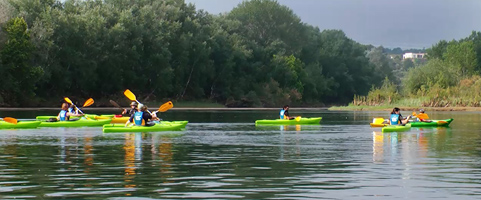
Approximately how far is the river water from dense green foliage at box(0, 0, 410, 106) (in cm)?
5074

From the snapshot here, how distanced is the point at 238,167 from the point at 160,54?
75136mm

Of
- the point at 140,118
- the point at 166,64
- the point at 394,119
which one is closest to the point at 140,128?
the point at 140,118

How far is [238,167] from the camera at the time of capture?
2059 cm

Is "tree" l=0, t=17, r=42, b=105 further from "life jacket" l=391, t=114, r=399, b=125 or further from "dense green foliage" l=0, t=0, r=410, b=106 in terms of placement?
"life jacket" l=391, t=114, r=399, b=125

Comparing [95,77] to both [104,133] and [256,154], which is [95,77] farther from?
[256,154]

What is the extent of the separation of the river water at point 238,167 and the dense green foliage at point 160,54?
50736mm

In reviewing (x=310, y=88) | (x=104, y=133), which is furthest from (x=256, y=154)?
(x=310, y=88)

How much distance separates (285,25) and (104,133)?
102 metres

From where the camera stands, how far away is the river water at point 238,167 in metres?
15.8

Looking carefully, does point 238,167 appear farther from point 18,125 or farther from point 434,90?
point 434,90

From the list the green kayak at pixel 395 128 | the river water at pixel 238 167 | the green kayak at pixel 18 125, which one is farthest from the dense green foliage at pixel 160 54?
the river water at pixel 238 167

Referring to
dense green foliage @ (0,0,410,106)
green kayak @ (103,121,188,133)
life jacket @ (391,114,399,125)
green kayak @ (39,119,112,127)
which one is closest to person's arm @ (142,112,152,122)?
green kayak @ (103,121,188,133)

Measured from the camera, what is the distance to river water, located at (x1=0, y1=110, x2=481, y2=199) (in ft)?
51.8

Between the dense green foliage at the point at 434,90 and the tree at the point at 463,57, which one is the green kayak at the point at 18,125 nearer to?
the dense green foliage at the point at 434,90
